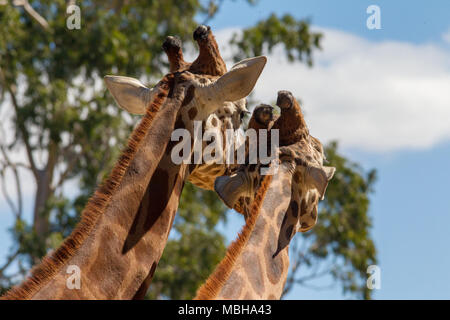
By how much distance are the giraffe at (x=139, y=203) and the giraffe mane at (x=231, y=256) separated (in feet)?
2.16

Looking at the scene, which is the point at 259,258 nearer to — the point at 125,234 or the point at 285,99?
the point at 125,234

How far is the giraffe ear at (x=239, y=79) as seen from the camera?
578 centimetres

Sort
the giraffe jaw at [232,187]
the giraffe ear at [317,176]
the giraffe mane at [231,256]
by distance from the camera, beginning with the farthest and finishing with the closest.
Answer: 1. the giraffe jaw at [232,187]
2. the giraffe ear at [317,176]
3. the giraffe mane at [231,256]

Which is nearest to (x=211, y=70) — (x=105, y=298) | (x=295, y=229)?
(x=295, y=229)

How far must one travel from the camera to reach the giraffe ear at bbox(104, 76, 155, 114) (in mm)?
6395

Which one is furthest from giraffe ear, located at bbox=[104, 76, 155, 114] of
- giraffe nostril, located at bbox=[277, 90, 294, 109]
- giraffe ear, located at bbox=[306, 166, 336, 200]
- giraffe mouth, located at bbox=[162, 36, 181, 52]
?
giraffe ear, located at bbox=[306, 166, 336, 200]

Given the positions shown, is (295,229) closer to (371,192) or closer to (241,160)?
(241,160)

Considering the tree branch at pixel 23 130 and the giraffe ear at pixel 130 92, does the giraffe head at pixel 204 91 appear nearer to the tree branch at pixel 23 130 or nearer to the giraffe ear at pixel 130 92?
the giraffe ear at pixel 130 92

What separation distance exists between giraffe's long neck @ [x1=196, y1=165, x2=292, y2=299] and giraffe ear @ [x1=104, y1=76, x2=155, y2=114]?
1.43 meters

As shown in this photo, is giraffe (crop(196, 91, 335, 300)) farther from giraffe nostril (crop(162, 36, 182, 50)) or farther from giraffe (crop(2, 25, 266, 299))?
giraffe nostril (crop(162, 36, 182, 50))

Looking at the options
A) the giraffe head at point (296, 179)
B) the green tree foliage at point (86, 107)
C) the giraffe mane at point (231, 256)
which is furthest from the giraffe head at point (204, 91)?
the green tree foliage at point (86, 107)

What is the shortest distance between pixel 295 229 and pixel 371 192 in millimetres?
16932

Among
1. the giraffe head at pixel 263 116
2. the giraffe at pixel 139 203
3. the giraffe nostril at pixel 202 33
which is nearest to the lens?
the giraffe at pixel 139 203
